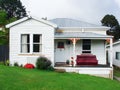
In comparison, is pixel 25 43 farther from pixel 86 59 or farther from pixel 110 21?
pixel 110 21

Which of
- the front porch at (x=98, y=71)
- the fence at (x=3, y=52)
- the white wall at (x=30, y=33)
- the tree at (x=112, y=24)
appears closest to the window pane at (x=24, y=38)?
the white wall at (x=30, y=33)

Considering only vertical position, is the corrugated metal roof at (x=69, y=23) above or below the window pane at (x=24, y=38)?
above

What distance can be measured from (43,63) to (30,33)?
2944mm

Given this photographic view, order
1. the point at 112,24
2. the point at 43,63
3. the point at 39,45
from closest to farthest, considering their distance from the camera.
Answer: the point at 43,63, the point at 39,45, the point at 112,24

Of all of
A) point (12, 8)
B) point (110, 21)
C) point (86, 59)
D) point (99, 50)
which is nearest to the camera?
point (86, 59)

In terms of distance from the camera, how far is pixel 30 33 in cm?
2680

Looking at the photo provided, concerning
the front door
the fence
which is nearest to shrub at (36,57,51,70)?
the front door

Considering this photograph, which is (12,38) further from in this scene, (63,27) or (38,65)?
(63,27)

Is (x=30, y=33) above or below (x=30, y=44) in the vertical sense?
above

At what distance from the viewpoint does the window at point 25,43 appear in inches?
1063

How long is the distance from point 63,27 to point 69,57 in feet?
10.5

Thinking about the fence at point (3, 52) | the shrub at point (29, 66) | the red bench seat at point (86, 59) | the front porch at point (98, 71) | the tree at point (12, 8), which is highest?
the tree at point (12, 8)

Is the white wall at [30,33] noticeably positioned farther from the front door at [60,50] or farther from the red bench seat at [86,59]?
the front door at [60,50]

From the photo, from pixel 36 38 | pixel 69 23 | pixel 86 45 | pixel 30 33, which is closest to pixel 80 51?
pixel 86 45
